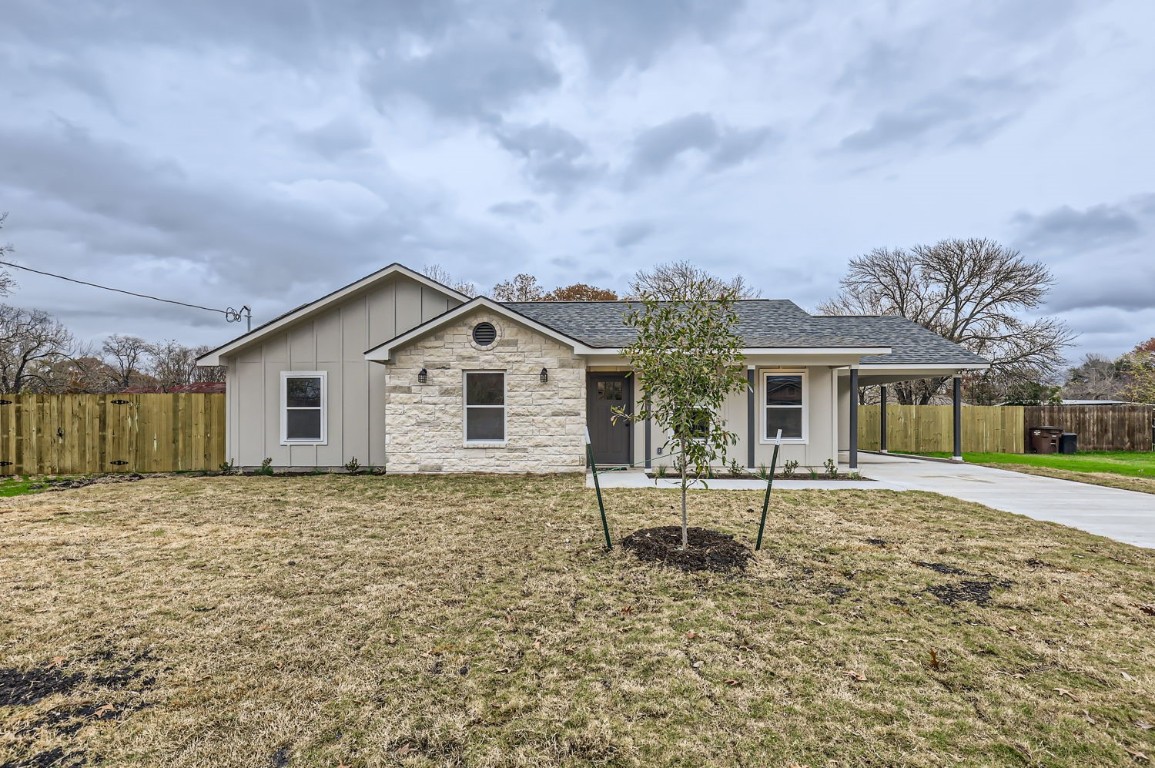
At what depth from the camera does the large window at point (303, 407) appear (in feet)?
37.3

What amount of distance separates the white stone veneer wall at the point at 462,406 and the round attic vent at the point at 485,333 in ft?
0.31

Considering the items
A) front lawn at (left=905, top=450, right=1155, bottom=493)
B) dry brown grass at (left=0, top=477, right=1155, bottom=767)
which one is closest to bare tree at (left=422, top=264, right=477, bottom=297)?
dry brown grass at (left=0, top=477, right=1155, bottom=767)

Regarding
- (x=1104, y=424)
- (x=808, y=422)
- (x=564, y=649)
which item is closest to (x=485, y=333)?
(x=808, y=422)

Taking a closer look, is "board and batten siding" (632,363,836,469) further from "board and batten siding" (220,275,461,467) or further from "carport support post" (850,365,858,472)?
"board and batten siding" (220,275,461,467)

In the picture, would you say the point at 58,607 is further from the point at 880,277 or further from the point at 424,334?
the point at 880,277

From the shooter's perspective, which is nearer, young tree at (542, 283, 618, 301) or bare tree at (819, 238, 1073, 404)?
bare tree at (819, 238, 1073, 404)

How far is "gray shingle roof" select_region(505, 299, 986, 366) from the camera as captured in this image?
1112cm

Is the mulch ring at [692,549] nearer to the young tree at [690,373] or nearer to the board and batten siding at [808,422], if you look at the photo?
the young tree at [690,373]

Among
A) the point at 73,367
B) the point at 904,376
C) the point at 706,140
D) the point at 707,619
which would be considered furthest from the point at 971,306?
the point at 73,367

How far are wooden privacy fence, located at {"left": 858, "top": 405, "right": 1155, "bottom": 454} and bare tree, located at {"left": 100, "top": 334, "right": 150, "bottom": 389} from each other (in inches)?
1589

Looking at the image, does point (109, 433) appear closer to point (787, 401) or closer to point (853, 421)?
point (787, 401)

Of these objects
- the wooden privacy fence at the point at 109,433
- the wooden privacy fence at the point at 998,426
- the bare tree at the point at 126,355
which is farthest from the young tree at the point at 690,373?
the bare tree at the point at 126,355

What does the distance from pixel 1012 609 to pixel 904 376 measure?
466 inches

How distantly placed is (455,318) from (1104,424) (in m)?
24.5
